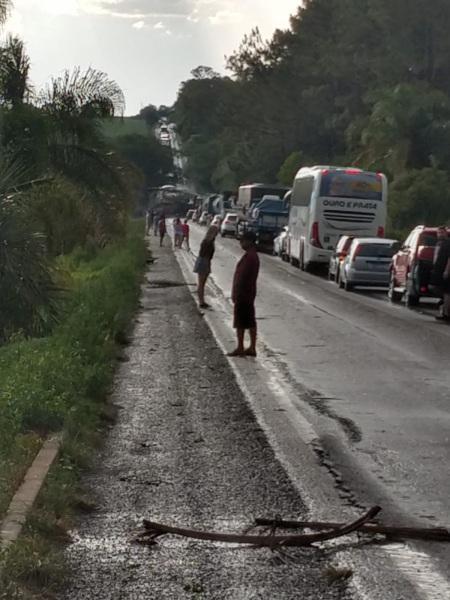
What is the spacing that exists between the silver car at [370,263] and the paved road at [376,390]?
5172mm

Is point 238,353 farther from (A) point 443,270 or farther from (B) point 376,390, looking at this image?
(A) point 443,270

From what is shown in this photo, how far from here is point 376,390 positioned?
15539mm

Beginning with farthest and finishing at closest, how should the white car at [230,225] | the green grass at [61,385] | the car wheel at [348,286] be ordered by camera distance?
the white car at [230,225]
the car wheel at [348,286]
the green grass at [61,385]

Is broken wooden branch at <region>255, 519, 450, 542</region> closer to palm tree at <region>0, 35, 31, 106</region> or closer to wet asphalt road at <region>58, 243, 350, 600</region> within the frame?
wet asphalt road at <region>58, 243, 350, 600</region>

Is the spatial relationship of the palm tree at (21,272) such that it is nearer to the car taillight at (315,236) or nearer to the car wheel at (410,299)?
the car wheel at (410,299)

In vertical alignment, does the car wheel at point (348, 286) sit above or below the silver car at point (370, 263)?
below

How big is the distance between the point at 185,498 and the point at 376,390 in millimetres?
6715

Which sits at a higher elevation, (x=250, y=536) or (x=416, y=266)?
(x=250, y=536)

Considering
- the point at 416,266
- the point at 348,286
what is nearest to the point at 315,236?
the point at 348,286

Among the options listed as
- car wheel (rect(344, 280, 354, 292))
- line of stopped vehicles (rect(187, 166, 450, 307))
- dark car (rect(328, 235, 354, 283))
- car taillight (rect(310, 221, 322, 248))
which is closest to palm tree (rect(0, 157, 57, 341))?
line of stopped vehicles (rect(187, 166, 450, 307))

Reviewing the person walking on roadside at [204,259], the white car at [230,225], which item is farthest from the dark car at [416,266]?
the white car at [230,225]

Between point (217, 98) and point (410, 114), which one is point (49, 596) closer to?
point (410, 114)

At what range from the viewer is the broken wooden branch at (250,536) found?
783cm

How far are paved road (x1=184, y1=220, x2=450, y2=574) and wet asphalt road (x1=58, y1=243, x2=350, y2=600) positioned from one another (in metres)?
0.65
